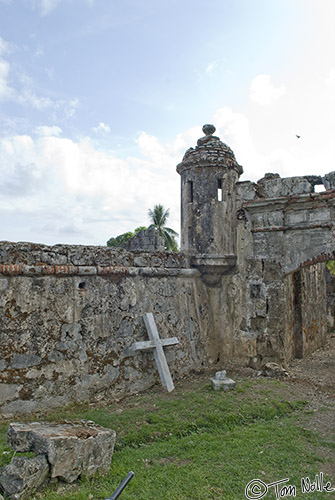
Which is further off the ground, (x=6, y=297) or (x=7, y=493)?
(x=6, y=297)

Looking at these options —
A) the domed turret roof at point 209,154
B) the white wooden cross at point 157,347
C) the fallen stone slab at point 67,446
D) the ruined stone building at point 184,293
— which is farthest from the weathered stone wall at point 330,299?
the fallen stone slab at point 67,446

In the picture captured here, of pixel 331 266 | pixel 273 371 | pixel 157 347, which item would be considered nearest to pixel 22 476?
pixel 157 347

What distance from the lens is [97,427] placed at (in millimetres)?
4336

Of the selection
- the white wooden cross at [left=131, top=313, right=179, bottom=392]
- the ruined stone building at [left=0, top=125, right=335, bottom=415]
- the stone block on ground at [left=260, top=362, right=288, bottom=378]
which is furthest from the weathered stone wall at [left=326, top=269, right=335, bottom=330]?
the white wooden cross at [left=131, top=313, right=179, bottom=392]

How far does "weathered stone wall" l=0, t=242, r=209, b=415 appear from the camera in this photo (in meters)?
5.39

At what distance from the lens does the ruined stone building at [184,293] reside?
5.54m

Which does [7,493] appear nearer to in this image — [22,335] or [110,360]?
[22,335]

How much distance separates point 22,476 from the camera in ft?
11.0

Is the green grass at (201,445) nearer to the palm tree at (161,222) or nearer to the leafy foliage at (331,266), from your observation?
the leafy foliage at (331,266)

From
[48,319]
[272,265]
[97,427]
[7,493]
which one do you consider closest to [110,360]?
[48,319]

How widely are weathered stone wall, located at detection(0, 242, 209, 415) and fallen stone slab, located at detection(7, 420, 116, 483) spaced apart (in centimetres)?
145

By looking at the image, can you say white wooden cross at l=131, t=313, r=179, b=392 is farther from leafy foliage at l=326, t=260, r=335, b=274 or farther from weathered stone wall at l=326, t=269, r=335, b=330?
leafy foliage at l=326, t=260, r=335, b=274

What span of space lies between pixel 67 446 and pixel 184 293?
4513 mm

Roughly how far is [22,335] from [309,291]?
828cm
